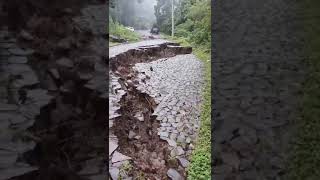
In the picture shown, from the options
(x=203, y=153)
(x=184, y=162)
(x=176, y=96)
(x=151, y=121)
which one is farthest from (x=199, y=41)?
(x=184, y=162)

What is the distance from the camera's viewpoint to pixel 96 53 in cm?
256

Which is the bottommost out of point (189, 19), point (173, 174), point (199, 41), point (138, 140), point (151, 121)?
point (173, 174)

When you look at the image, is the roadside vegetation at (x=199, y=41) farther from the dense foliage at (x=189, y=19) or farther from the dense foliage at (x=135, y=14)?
the dense foliage at (x=135, y=14)

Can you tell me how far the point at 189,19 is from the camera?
57.6ft

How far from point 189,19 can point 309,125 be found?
14982mm

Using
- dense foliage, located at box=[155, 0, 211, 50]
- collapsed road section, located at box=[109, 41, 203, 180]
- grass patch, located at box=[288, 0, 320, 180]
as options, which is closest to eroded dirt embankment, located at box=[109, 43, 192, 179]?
collapsed road section, located at box=[109, 41, 203, 180]

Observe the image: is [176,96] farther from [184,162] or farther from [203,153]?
[184,162]

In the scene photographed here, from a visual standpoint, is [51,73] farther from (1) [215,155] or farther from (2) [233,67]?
(2) [233,67]

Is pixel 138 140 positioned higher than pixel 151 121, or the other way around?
pixel 151 121

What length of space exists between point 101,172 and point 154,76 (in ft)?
16.5

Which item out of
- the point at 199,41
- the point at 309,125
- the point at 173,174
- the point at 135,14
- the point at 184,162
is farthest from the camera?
the point at 135,14

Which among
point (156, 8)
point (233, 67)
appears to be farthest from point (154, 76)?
point (156, 8)

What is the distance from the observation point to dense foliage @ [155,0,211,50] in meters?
12.4

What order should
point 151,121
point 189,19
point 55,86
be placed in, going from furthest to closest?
1. point 189,19
2. point 151,121
3. point 55,86
